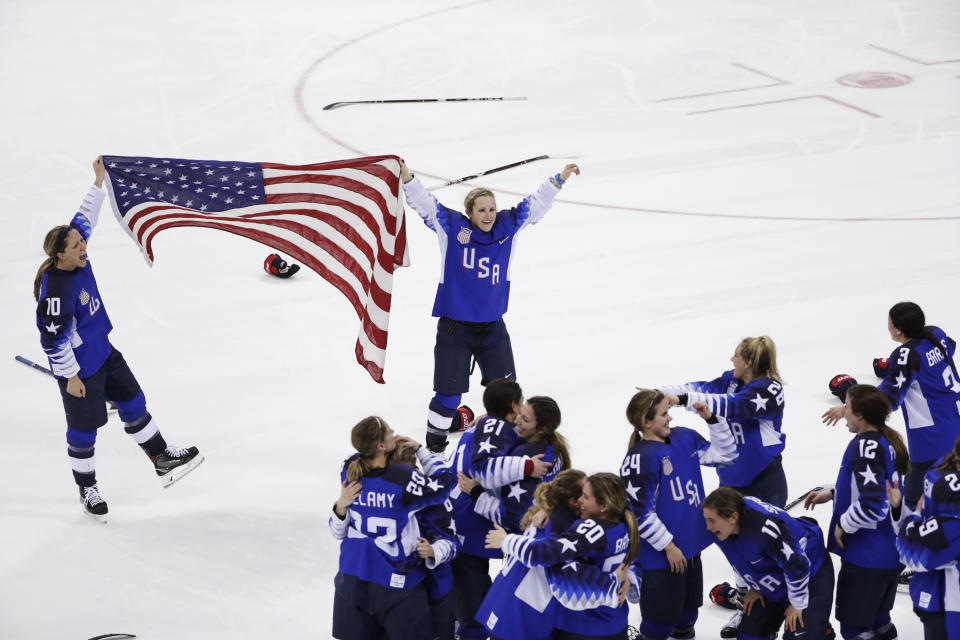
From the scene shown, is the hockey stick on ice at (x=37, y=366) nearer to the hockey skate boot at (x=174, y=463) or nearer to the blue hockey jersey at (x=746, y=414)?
the hockey skate boot at (x=174, y=463)

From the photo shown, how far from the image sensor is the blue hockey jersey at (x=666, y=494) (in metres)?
5.60

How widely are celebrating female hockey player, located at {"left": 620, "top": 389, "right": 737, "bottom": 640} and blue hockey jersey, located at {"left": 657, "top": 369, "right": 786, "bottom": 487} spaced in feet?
0.98

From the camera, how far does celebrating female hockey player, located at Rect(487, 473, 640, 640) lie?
5.01 meters

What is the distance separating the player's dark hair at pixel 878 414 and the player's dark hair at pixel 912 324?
112 cm

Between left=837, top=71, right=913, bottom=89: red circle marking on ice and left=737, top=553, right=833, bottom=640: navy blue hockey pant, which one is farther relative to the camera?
left=837, top=71, right=913, bottom=89: red circle marking on ice

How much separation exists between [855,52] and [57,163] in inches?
484

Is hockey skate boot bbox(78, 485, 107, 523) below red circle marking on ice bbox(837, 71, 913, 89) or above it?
below

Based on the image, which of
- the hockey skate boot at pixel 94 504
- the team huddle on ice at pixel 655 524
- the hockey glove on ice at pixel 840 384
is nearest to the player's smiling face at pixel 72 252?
the hockey skate boot at pixel 94 504

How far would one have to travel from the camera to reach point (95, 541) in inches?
294

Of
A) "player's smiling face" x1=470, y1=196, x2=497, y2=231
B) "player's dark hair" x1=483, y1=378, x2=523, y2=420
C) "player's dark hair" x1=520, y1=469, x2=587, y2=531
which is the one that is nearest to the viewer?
"player's dark hair" x1=520, y1=469, x2=587, y2=531

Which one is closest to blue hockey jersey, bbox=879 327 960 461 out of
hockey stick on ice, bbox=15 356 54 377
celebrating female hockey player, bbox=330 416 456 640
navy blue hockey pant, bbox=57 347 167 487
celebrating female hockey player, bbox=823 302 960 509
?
celebrating female hockey player, bbox=823 302 960 509

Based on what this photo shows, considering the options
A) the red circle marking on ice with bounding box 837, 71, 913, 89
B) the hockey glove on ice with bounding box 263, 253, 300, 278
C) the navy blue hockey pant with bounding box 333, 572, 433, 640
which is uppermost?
the red circle marking on ice with bounding box 837, 71, 913, 89

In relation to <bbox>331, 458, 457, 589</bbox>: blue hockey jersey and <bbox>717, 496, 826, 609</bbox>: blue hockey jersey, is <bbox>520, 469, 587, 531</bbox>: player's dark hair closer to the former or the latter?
<bbox>331, 458, 457, 589</bbox>: blue hockey jersey

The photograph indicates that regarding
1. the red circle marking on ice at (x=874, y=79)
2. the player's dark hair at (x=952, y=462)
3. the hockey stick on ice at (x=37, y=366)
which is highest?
the red circle marking on ice at (x=874, y=79)
